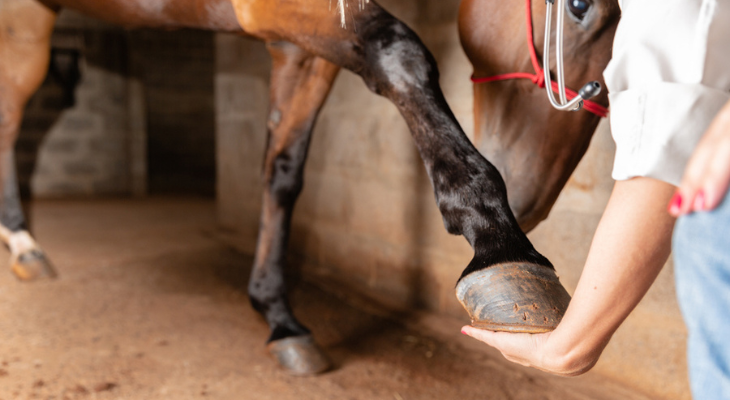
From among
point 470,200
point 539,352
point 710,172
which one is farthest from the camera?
point 470,200

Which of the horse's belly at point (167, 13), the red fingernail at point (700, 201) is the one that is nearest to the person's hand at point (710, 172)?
the red fingernail at point (700, 201)

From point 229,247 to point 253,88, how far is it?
38.7 inches

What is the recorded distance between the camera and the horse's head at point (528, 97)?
96 cm

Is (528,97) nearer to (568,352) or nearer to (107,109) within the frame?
(568,352)

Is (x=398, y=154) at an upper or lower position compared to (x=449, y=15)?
lower

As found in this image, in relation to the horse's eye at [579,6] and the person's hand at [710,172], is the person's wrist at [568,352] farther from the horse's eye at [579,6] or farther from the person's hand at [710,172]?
the horse's eye at [579,6]

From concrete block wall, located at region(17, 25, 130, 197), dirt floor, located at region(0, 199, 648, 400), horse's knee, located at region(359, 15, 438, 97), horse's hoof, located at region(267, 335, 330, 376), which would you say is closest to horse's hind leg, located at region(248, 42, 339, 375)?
horse's hoof, located at region(267, 335, 330, 376)

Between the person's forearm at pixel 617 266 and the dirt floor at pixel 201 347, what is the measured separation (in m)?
0.95

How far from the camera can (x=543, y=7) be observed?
960 millimetres

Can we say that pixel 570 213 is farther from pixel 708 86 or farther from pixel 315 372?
pixel 708 86

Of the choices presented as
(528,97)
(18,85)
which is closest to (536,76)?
(528,97)

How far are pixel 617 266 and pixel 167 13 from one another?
1.26 metres

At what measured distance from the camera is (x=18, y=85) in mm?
2297

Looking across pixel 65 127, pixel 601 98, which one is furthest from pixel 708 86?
pixel 65 127
